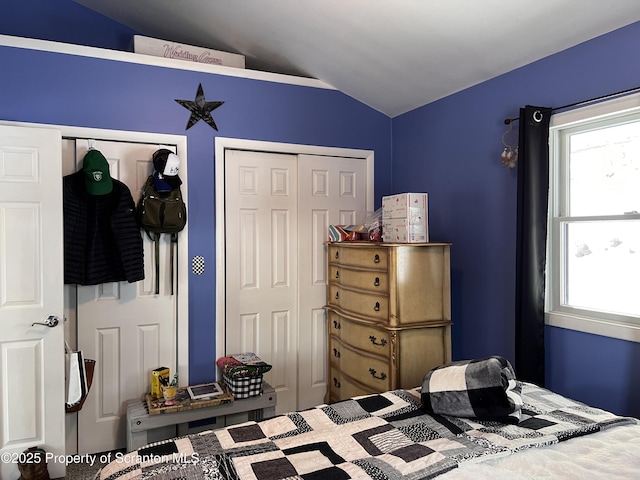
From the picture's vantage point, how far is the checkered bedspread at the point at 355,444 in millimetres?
1428

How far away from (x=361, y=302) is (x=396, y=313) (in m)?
0.36

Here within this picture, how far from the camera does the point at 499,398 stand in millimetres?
1775

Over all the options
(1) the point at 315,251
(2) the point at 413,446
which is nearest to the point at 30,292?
(1) the point at 315,251

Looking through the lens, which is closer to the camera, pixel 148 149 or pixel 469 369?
pixel 469 369

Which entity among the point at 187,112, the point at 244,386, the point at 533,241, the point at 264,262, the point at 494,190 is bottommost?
the point at 244,386

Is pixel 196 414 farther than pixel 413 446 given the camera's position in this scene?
Yes

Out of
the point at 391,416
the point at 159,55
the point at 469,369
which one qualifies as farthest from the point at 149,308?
the point at 469,369

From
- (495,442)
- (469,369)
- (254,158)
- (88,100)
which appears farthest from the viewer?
(254,158)

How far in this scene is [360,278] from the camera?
3.12 meters

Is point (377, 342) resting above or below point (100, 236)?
below

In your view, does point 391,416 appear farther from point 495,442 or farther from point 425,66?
point 425,66

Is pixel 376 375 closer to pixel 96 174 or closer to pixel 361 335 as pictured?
pixel 361 335

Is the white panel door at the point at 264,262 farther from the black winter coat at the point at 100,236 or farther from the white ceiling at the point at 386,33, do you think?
the white ceiling at the point at 386,33

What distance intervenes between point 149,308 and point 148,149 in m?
1.04
